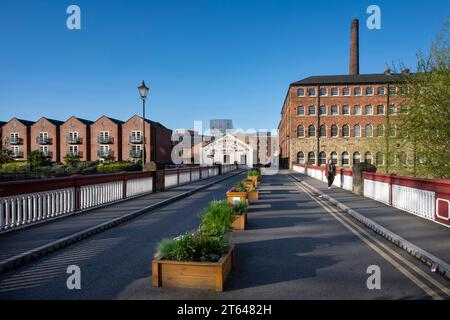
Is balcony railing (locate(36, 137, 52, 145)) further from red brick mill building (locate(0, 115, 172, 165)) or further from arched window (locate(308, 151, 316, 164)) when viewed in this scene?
arched window (locate(308, 151, 316, 164))

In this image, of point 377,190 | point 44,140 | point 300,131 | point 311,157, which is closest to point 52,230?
point 377,190

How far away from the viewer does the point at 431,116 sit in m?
13.3

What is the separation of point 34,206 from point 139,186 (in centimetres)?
696

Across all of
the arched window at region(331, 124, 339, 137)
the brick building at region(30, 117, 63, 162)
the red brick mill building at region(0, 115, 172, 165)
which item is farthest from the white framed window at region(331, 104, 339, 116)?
the brick building at region(30, 117, 63, 162)

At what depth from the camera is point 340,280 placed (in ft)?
14.6

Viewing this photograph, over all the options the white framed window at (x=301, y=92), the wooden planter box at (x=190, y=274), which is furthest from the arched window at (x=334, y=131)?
the wooden planter box at (x=190, y=274)

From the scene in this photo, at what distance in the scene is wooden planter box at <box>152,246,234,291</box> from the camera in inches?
157

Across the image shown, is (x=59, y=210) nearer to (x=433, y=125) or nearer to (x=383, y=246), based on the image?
(x=383, y=246)

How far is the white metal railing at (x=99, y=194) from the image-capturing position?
10047 mm

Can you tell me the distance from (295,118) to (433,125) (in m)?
42.8

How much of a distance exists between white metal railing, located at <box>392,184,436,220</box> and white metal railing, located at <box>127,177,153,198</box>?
1092 centimetres

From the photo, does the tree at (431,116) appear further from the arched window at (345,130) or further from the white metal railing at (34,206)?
the arched window at (345,130)
